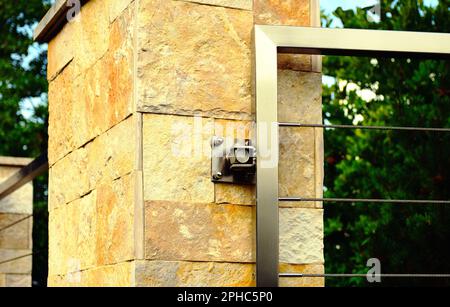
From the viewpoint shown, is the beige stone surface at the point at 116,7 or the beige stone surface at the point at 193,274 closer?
the beige stone surface at the point at 193,274

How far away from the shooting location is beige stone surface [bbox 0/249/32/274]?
6488 mm

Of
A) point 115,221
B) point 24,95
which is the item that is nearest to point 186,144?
point 115,221

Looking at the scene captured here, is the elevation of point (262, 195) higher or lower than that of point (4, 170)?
lower

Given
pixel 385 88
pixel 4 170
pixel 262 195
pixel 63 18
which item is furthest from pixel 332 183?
pixel 262 195

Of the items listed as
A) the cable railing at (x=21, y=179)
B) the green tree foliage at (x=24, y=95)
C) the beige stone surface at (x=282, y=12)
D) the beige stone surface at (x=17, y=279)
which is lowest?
the beige stone surface at (x=17, y=279)

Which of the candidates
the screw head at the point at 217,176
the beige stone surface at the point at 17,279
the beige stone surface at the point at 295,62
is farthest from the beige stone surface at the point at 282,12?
the beige stone surface at the point at 17,279

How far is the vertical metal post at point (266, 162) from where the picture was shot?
8.81ft

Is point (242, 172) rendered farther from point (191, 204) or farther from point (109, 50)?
point (109, 50)

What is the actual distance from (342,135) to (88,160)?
244 inches

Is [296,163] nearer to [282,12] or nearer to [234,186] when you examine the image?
[234,186]

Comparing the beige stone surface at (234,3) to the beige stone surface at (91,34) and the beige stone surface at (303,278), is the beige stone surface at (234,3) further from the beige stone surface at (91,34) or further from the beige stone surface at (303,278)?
the beige stone surface at (303,278)

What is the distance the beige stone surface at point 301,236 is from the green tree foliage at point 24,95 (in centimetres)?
870

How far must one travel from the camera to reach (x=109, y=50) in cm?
304

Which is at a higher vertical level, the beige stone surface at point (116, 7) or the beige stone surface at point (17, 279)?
the beige stone surface at point (116, 7)
